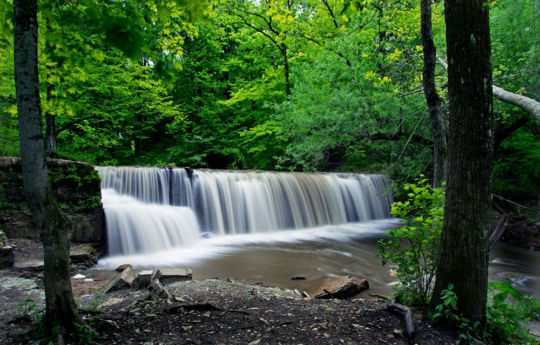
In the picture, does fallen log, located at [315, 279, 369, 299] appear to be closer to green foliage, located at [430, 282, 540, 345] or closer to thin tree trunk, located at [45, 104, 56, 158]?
green foliage, located at [430, 282, 540, 345]

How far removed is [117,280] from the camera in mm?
4883

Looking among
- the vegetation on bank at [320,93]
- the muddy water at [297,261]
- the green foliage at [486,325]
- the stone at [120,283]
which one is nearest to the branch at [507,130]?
the vegetation on bank at [320,93]

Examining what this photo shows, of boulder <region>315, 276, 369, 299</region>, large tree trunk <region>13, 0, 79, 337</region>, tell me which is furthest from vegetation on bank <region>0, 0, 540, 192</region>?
boulder <region>315, 276, 369, 299</region>

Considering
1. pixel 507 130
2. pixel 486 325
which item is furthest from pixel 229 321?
pixel 507 130

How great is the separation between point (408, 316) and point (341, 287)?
258cm

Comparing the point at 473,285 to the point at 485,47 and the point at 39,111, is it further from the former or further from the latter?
the point at 39,111

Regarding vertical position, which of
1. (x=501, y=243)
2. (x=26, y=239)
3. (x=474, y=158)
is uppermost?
(x=474, y=158)

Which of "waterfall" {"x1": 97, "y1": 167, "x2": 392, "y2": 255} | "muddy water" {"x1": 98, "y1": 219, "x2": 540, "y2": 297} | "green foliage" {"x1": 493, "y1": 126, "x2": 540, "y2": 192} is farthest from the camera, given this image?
"green foliage" {"x1": 493, "y1": 126, "x2": 540, "y2": 192}

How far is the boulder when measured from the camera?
5383mm

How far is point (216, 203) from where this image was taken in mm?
11891

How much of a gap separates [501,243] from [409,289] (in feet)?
31.5

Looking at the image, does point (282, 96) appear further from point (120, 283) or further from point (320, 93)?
point (120, 283)

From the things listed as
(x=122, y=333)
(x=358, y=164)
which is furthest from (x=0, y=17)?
(x=358, y=164)

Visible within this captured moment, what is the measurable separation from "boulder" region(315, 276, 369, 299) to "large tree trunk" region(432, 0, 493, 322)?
2745 mm
